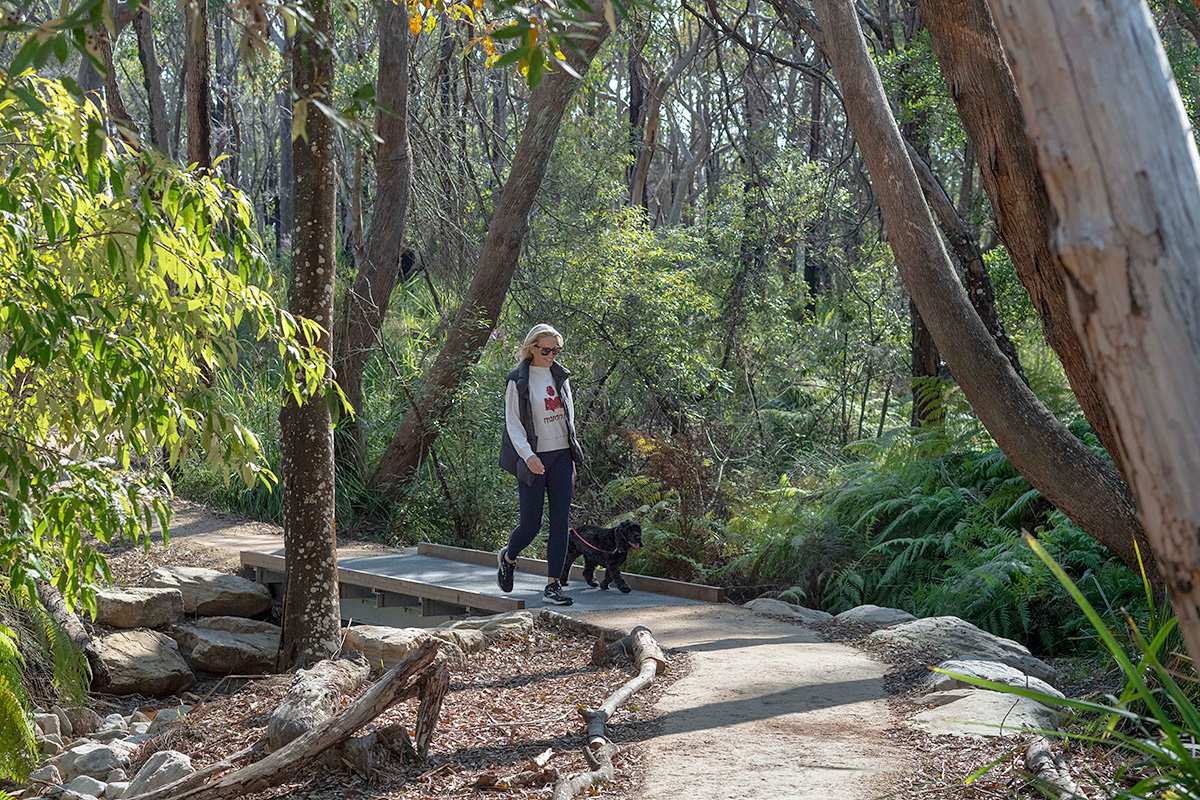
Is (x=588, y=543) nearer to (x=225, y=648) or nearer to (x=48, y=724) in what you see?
(x=225, y=648)

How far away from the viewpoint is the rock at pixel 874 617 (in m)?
7.66

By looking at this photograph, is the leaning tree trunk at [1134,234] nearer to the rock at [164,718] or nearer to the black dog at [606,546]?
the rock at [164,718]

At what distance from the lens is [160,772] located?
4.88 m

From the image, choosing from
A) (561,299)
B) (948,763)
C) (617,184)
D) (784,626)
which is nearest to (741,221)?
(617,184)

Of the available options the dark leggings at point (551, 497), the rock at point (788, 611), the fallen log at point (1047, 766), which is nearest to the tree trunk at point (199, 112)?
the dark leggings at point (551, 497)

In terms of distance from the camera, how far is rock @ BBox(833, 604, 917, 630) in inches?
302

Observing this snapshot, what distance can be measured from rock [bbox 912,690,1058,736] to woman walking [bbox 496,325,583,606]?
3431 millimetres

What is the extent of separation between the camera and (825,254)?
1695cm

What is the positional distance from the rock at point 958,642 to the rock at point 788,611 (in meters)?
0.95

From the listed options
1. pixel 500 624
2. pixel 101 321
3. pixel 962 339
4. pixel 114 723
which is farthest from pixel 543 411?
pixel 101 321

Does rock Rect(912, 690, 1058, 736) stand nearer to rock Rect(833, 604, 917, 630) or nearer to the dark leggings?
rock Rect(833, 604, 917, 630)

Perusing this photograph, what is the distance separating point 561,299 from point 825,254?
582 centimetres

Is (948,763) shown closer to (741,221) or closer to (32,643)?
(32,643)

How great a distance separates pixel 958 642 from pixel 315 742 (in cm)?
410
